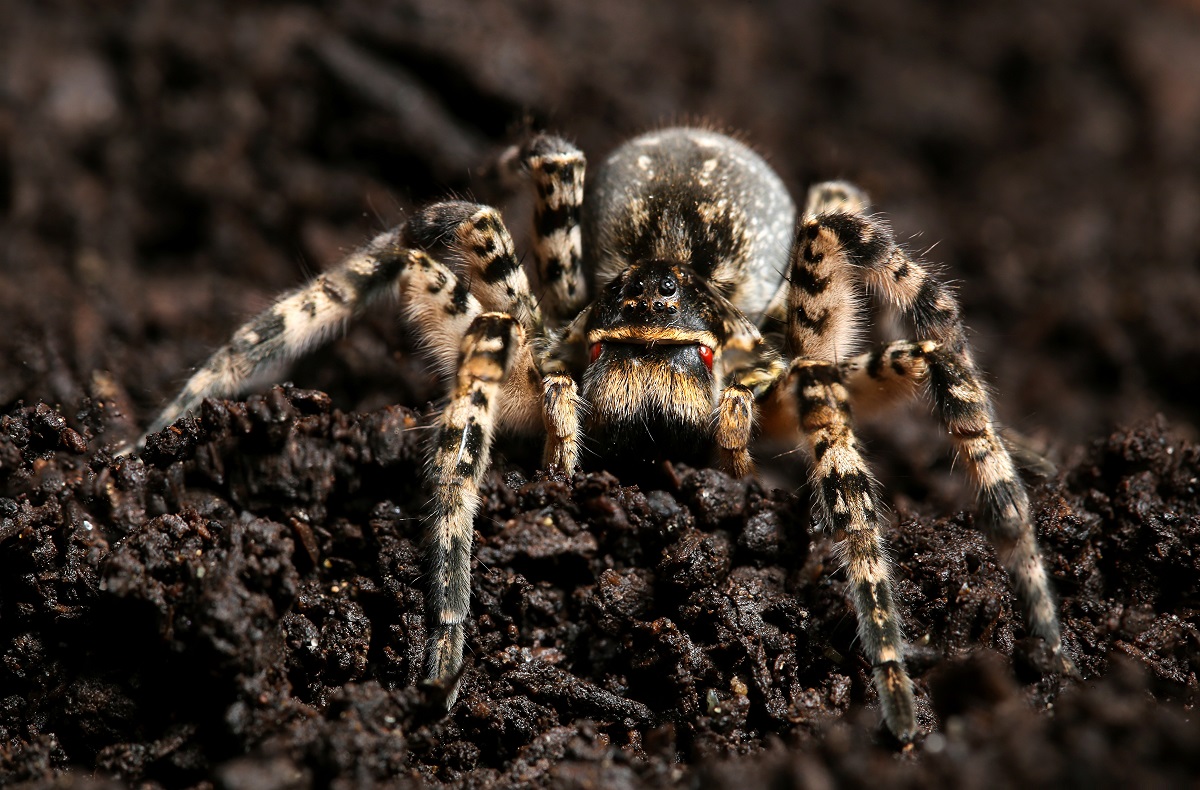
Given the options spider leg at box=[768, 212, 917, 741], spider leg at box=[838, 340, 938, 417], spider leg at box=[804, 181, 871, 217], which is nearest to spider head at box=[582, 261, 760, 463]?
spider leg at box=[768, 212, 917, 741]

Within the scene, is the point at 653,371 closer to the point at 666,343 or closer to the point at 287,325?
the point at 666,343

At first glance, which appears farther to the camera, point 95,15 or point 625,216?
point 95,15

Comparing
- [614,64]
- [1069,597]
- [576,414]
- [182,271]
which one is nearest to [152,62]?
[182,271]

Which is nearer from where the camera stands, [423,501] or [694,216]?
[423,501]

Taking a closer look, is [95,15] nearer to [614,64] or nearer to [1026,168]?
[614,64]

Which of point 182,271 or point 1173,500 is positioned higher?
point 182,271

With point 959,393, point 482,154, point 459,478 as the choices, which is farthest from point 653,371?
point 482,154
